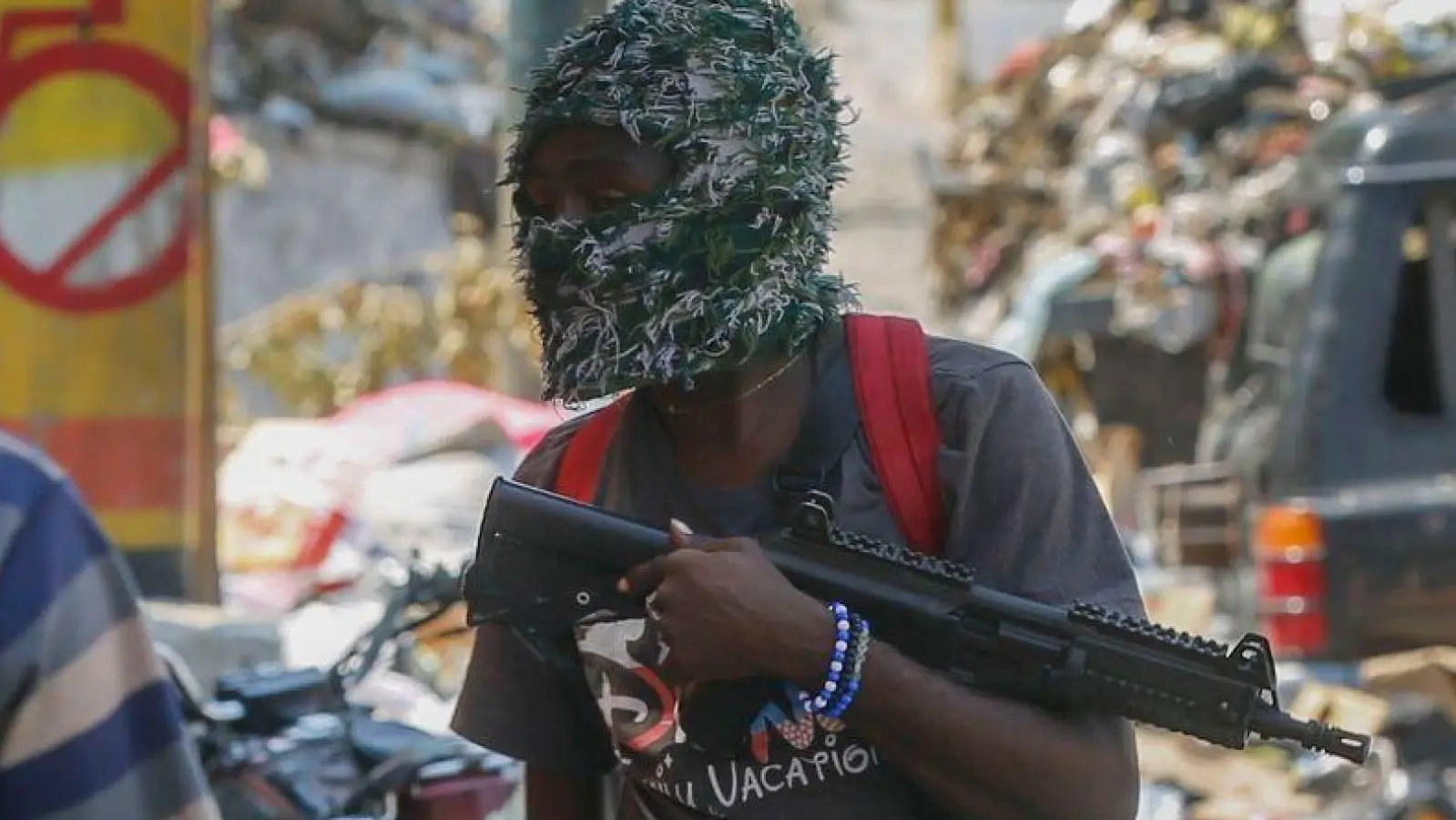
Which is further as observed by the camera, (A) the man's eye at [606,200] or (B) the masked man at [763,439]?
(A) the man's eye at [606,200]

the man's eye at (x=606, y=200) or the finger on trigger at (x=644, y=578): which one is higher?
the man's eye at (x=606, y=200)

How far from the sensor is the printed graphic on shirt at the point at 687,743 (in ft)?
7.17

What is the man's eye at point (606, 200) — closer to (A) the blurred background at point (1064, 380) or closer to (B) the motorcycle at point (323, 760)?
(A) the blurred background at point (1064, 380)

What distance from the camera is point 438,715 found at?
4090 mm

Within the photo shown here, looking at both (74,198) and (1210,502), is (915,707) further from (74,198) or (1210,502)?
(1210,502)

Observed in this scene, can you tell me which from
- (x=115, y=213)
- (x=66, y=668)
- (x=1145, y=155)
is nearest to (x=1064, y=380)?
(x=1145, y=155)

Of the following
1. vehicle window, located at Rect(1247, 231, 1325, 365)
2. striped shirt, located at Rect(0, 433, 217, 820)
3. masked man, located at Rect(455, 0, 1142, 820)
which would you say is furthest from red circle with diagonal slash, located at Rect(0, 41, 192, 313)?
vehicle window, located at Rect(1247, 231, 1325, 365)

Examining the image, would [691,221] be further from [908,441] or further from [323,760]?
[323,760]

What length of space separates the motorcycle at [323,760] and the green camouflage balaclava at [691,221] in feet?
3.02

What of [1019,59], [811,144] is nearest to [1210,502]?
[811,144]

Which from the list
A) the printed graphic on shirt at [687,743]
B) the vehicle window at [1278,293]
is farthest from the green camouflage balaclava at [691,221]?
the vehicle window at [1278,293]

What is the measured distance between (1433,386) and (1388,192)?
1.64ft

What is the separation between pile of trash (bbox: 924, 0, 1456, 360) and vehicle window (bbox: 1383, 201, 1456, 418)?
359 cm

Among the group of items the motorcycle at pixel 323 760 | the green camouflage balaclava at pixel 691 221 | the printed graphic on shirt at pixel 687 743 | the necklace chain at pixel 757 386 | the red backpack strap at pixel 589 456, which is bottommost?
the motorcycle at pixel 323 760
